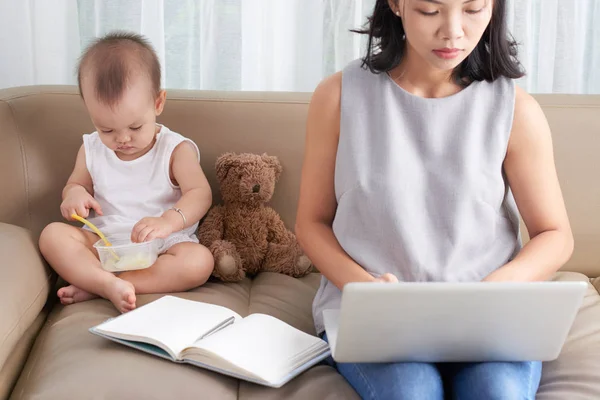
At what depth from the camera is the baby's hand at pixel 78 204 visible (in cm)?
174

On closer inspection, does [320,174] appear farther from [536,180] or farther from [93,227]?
[93,227]

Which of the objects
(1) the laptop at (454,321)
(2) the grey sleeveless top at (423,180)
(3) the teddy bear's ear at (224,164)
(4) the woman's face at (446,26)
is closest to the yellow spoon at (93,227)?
(3) the teddy bear's ear at (224,164)

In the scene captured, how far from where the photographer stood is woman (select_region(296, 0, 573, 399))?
1404 millimetres

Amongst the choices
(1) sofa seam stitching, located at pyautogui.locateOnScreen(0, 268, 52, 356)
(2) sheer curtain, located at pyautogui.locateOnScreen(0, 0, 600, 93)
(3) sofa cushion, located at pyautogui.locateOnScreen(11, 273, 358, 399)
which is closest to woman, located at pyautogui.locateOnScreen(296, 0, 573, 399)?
(3) sofa cushion, located at pyautogui.locateOnScreen(11, 273, 358, 399)

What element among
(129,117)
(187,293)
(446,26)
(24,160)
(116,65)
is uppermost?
(446,26)

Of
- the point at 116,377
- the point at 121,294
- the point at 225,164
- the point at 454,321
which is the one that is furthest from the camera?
the point at 225,164

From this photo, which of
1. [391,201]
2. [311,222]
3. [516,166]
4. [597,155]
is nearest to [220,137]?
[311,222]

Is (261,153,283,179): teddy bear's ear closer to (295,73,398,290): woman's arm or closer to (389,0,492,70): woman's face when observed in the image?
(295,73,398,290): woman's arm

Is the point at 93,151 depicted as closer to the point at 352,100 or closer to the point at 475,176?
the point at 352,100

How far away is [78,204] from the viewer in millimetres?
1748

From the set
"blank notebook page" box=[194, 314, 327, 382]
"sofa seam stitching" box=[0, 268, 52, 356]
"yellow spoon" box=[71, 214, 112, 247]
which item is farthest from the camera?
"yellow spoon" box=[71, 214, 112, 247]

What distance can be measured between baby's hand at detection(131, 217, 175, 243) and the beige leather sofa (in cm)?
13

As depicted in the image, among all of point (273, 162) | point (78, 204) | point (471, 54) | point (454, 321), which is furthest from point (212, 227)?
point (454, 321)

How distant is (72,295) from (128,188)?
317 mm
